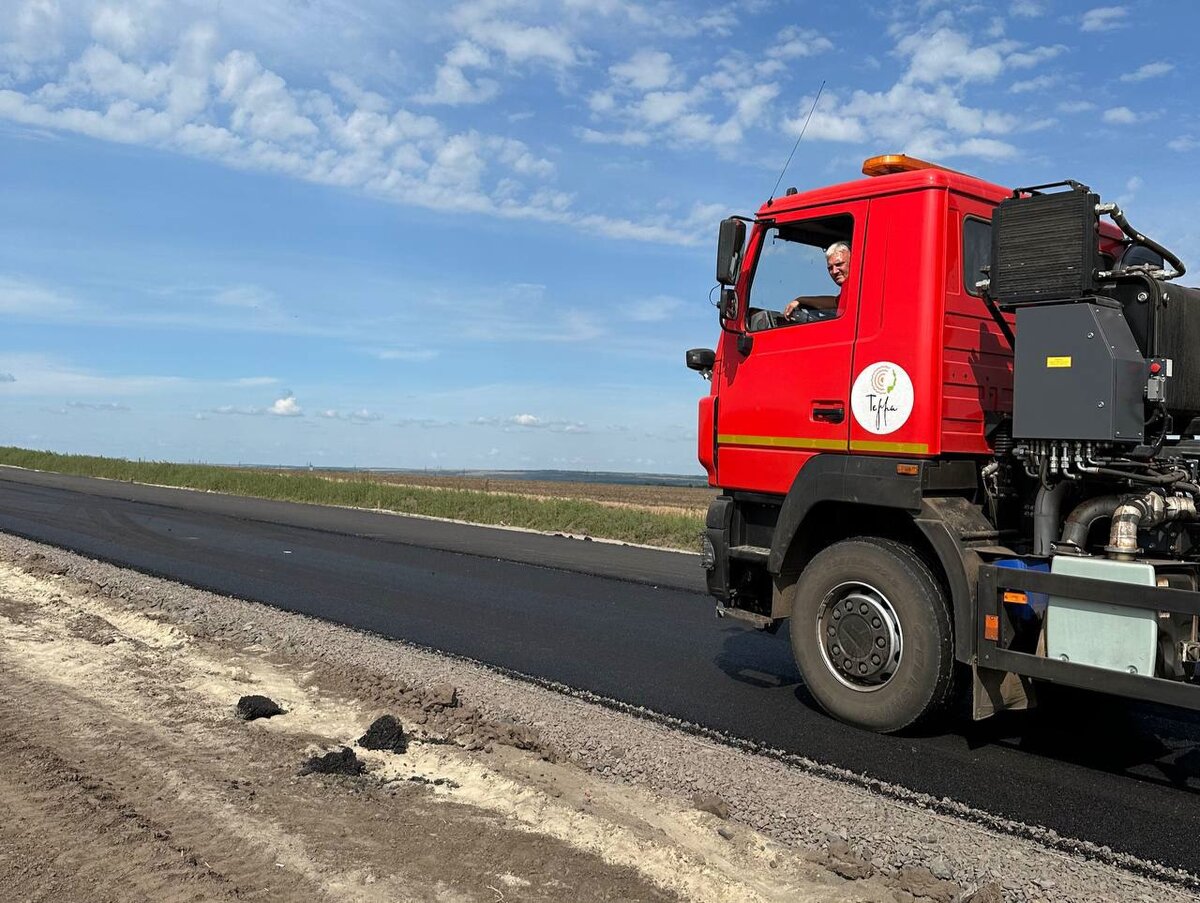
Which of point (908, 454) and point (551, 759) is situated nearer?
point (551, 759)

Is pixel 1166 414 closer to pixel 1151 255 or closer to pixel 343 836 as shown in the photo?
pixel 1151 255

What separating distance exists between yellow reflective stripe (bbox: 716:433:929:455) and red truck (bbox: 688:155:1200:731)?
0.01 metres

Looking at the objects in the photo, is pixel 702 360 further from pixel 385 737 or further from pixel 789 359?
pixel 385 737

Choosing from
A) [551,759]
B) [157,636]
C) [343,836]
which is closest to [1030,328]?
[551,759]

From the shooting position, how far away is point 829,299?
240 inches

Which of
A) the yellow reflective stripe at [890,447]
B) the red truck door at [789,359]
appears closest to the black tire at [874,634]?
the yellow reflective stripe at [890,447]

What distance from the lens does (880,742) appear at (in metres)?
5.55

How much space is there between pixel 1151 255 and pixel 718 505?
295cm

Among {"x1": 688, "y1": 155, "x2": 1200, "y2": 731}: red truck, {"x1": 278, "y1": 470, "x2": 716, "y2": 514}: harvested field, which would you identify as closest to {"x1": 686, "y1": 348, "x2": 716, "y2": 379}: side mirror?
{"x1": 688, "y1": 155, "x2": 1200, "y2": 731}: red truck

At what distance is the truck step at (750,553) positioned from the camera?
644 centimetres

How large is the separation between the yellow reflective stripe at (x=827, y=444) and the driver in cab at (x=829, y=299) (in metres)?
0.76

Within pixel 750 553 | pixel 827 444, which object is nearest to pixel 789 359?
pixel 827 444

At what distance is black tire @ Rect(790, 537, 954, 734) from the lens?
5.34m

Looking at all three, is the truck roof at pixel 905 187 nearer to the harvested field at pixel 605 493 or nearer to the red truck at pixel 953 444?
the red truck at pixel 953 444
